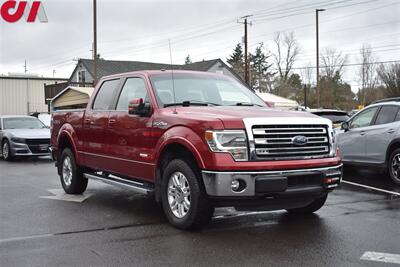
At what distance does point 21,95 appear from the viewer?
46.0 meters

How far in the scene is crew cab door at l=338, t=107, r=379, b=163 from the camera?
10.5 m

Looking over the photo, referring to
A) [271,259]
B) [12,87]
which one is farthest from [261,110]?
[12,87]

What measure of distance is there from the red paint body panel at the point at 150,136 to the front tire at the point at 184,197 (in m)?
0.23

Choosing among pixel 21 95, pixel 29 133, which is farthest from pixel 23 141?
pixel 21 95

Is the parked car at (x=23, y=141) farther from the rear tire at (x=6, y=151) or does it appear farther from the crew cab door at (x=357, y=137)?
the crew cab door at (x=357, y=137)

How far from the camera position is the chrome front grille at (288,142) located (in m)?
5.58

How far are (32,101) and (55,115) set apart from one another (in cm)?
3935

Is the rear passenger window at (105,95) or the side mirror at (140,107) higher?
the rear passenger window at (105,95)

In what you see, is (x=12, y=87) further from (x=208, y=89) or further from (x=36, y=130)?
(x=208, y=89)

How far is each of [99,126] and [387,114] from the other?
5.81 metres

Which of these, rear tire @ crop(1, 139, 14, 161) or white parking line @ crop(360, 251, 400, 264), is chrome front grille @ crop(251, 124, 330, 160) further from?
rear tire @ crop(1, 139, 14, 161)

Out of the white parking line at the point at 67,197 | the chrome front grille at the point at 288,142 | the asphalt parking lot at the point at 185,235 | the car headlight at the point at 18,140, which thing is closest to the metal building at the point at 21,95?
the car headlight at the point at 18,140

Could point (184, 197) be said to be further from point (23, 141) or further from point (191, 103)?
point (23, 141)

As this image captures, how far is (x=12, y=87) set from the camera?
4544 cm
